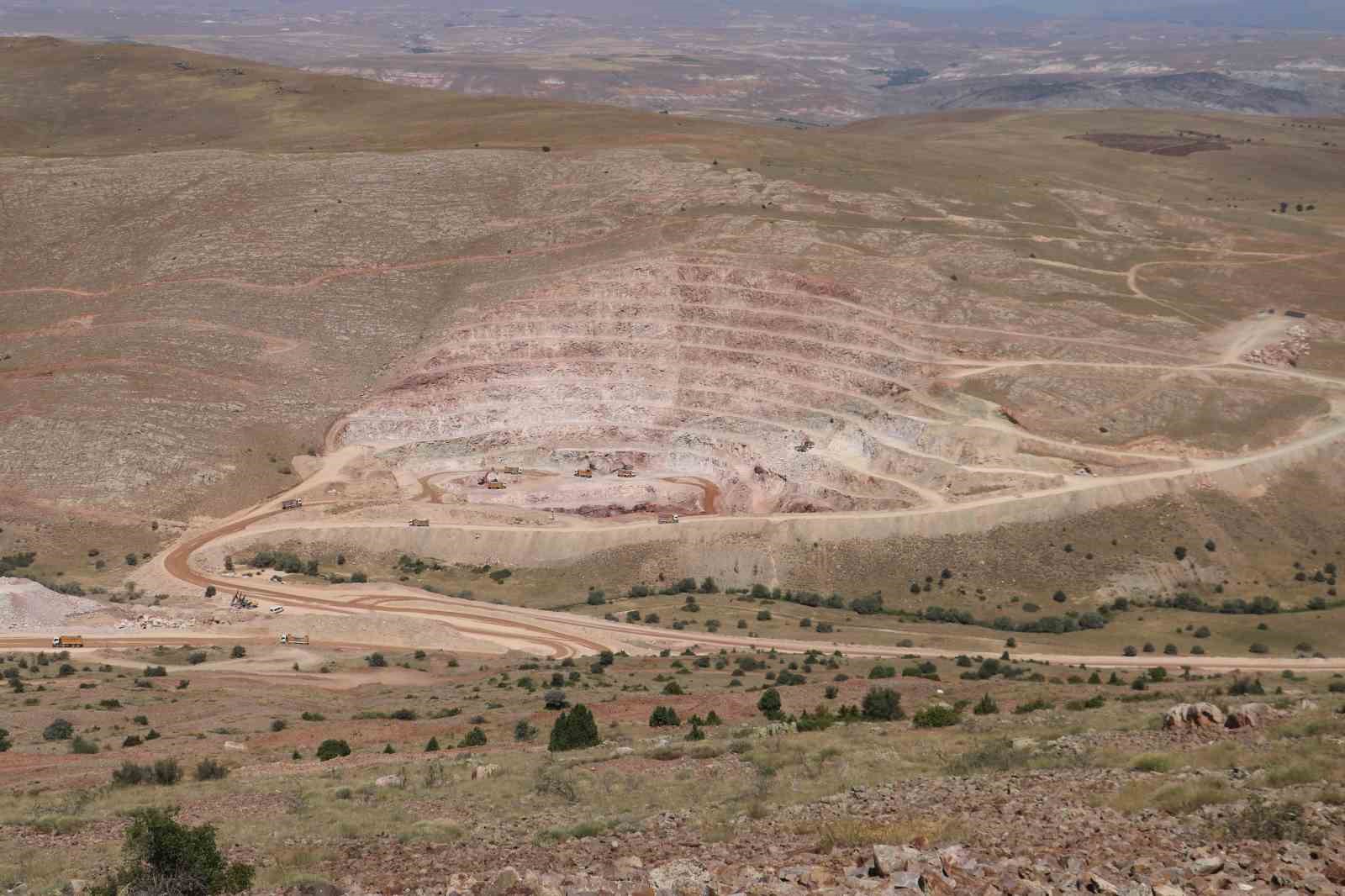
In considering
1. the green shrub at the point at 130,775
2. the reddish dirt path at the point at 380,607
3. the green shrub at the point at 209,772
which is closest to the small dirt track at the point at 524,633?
the reddish dirt path at the point at 380,607

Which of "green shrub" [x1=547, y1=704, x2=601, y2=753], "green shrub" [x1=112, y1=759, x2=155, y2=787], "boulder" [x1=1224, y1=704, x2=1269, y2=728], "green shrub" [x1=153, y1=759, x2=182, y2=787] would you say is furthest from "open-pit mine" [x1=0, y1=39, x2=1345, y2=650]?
"boulder" [x1=1224, y1=704, x2=1269, y2=728]

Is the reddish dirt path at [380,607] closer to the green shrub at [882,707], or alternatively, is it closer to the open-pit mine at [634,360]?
the open-pit mine at [634,360]

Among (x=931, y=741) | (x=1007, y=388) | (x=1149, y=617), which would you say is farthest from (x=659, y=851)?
(x=1007, y=388)

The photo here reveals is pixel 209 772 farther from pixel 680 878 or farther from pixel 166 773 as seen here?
pixel 680 878

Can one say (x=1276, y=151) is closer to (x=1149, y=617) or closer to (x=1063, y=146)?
(x=1063, y=146)

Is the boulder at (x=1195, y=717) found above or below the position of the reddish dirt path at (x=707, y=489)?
above

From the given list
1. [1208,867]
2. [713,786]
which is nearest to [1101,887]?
[1208,867]
